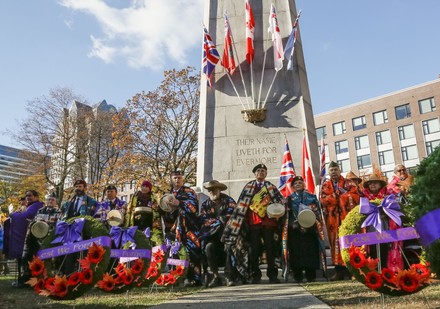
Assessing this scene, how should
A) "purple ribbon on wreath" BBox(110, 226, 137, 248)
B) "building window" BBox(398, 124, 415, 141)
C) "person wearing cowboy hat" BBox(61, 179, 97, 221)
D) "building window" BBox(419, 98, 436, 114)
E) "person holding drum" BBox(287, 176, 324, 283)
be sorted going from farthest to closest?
"building window" BBox(398, 124, 415, 141) < "building window" BBox(419, 98, 436, 114) < "person wearing cowboy hat" BBox(61, 179, 97, 221) < "person holding drum" BBox(287, 176, 324, 283) < "purple ribbon on wreath" BBox(110, 226, 137, 248)

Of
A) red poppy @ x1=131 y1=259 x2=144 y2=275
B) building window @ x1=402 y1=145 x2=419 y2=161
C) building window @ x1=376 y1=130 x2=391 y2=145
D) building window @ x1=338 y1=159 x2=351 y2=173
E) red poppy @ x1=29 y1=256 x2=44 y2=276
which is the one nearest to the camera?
red poppy @ x1=29 y1=256 x2=44 y2=276

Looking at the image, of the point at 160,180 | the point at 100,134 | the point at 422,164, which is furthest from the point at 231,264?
the point at 100,134

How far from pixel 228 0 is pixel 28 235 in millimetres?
9088

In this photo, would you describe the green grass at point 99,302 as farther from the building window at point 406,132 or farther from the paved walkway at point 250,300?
the building window at point 406,132

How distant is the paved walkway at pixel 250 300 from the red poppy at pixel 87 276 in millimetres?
812

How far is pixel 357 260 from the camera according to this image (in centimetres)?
440

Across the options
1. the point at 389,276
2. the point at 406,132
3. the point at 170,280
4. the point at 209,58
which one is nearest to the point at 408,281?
the point at 389,276

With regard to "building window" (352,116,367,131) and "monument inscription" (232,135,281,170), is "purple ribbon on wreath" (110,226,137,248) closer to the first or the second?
"monument inscription" (232,135,281,170)

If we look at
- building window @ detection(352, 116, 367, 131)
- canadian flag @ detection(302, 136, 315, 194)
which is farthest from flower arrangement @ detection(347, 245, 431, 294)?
building window @ detection(352, 116, 367, 131)

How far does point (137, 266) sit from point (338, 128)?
2217 inches

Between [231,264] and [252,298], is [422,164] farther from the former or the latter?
[231,264]

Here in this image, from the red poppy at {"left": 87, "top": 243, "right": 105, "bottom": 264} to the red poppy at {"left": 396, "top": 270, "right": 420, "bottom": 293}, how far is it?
314cm

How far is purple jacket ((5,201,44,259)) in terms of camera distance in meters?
9.19

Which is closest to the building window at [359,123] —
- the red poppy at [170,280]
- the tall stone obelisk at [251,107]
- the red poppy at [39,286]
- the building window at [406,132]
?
the building window at [406,132]
